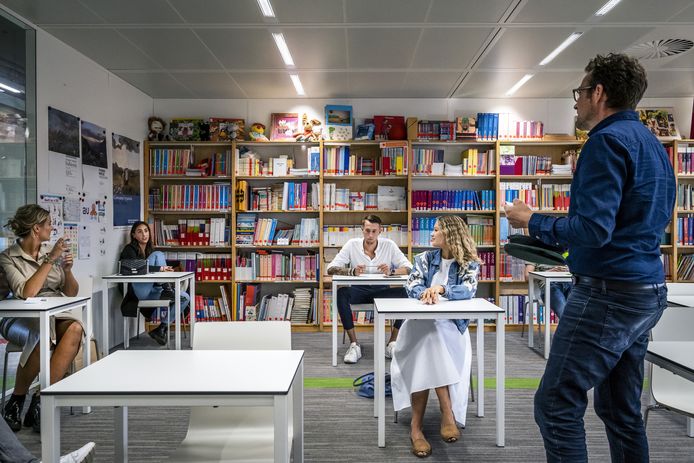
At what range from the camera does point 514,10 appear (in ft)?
Answer: 12.0

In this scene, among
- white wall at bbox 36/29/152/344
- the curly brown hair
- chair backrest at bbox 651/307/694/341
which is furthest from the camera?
white wall at bbox 36/29/152/344

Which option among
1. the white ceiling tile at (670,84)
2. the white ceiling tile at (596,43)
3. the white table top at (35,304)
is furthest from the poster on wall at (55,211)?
the white ceiling tile at (670,84)

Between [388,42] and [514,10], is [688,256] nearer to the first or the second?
[514,10]

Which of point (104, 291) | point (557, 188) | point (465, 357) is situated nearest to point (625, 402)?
point (465, 357)

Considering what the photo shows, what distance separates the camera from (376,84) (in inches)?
220

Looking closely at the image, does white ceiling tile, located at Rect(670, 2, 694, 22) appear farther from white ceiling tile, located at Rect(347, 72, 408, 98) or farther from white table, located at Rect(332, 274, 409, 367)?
white table, located at Rect(332, 274, 409, 367)

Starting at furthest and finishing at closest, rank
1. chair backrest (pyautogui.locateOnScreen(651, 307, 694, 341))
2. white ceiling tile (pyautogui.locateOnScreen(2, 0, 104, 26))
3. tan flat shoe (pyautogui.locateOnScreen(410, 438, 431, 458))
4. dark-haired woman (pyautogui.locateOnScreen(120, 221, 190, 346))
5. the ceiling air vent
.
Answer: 1. dark-haired woman (pyautogui.locateOnScreen(120, 221, 190, 346))
2. the ceiling air vent
3. white ceiling tile (pyautogui.locateOnScreen(2, 0, 104, 26))
4. tan flat shoe (pyautogui.locateOnScreen(410, 438, 431, 458))
5. chair backrest (pyautogui.locateOnScreen(651, 307, 694, 341))

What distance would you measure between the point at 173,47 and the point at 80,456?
11.8 feet

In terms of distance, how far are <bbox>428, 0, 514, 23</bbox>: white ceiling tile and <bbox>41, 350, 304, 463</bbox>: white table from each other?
2.88 m

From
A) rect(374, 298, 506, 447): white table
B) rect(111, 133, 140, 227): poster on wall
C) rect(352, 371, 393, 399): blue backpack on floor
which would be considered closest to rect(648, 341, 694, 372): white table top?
rect(374, 298, 506, 447): white table

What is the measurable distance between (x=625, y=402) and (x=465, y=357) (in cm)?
140

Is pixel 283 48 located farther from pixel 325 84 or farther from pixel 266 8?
pixel 325 84

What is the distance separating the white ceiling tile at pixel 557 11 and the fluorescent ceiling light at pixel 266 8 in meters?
1.86

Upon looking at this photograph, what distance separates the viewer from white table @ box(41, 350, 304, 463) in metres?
1.42
